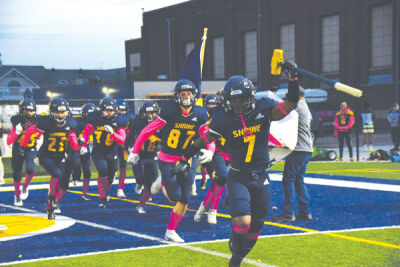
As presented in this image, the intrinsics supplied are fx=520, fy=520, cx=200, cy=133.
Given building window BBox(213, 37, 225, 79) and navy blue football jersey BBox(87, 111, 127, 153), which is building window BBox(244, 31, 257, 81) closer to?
building window BBox(213, 37, 225, 79)

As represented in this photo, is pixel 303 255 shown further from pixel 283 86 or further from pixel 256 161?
pixel 283 86

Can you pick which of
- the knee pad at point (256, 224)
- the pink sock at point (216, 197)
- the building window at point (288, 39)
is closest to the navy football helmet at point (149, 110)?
the pink sock at point (216, 197)

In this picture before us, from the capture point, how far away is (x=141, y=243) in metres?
7.01

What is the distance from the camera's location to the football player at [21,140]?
34.0ft

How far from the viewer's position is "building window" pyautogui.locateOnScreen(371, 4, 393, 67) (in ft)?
121

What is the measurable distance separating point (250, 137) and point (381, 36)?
116 feet

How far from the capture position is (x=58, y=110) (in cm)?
887

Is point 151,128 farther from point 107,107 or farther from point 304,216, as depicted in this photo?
point 304,216

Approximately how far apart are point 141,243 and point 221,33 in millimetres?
43379

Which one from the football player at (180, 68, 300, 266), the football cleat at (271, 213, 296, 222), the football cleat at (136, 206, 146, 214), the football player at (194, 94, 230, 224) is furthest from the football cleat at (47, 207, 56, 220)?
the football player at (180, 68, 300, 266)

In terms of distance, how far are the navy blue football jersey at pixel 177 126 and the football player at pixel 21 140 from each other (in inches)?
166

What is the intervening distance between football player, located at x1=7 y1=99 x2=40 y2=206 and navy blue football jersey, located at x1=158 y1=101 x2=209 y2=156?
4222 mm

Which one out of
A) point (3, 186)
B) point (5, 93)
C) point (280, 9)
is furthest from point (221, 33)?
point (5, 93)

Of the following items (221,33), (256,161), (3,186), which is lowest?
(3,186)
